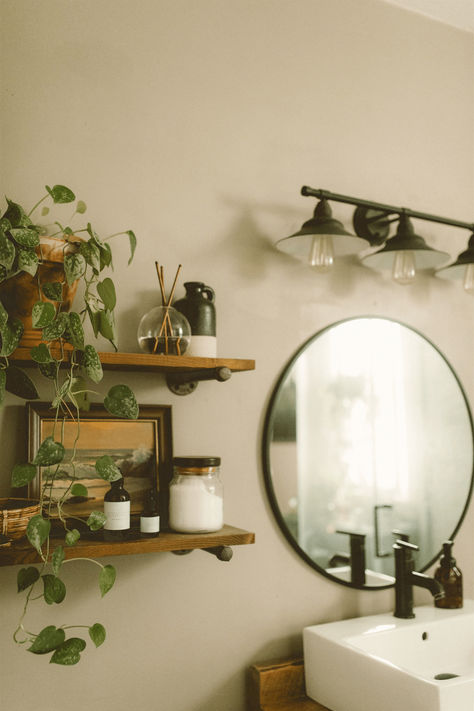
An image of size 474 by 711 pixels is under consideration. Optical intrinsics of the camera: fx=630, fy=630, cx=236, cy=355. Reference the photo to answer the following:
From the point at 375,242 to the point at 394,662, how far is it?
49.3 inches

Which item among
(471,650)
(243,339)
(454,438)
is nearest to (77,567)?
(243,339)

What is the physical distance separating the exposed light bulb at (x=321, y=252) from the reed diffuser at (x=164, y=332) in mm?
465

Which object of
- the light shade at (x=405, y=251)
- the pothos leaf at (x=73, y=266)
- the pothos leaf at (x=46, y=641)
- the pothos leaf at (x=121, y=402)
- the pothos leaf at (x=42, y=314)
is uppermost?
the light shade at (x=405, y=251)

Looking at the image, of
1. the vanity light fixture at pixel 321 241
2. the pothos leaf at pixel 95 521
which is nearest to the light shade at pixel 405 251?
the vanity light fixture at pixel 321 241

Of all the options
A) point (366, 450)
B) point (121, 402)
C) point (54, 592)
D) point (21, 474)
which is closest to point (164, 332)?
point (121, 402)

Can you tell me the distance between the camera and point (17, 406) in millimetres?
1492

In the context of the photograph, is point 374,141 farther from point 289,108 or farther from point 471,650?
point 471,650

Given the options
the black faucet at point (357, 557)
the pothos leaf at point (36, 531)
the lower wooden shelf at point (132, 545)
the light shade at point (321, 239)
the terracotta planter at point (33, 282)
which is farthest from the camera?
the black faucet at point (357, 557)

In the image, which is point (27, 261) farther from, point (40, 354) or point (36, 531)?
point (36, 531)

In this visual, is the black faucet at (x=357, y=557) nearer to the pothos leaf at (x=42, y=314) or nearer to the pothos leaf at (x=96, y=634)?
the pothos leaf at (x=96, y=634)

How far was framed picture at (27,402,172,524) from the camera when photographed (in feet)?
4.87

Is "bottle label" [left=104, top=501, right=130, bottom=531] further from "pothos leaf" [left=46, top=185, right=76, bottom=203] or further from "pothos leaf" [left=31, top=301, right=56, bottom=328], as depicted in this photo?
"pothos leaf" [left=46, top=185, right=76, bottom=203]

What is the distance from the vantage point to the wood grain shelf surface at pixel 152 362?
4.54 ft

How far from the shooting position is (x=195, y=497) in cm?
151
